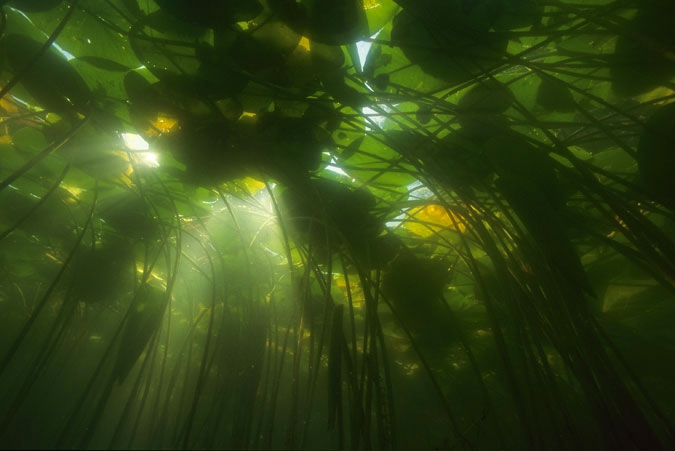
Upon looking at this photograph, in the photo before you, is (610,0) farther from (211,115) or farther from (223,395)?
(223,395)

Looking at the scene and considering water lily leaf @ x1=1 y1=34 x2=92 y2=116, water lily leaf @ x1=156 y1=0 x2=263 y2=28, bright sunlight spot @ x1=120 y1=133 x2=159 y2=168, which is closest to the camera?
water lily leaf @ x1=156 y1=0 x2=263 y2=28

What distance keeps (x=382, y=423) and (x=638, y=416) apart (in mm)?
581

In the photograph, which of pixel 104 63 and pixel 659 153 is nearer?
pixel 659 153

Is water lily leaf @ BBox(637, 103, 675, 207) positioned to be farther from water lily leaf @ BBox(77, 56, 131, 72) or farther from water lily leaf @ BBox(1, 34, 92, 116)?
water lily leaf @ BBox(1, 34, 92, 116)

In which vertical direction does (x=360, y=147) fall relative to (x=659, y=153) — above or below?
above

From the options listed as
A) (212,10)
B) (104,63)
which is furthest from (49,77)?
(212,10)

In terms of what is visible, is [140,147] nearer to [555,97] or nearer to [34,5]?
[34,5]

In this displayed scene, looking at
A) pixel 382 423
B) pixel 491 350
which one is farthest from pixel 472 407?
pixel 382 423

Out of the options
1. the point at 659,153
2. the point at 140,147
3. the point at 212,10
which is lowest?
the point at 659,153

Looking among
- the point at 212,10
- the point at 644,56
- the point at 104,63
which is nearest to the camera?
the point at 212,10

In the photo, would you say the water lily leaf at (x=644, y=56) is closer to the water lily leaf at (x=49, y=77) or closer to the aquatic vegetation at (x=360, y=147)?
the aquatic vegetation at (x=360, y=147)

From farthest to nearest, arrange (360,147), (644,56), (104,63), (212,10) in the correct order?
(360,147) < (104,63) < (644,56) < (212,10)

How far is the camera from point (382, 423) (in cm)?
92

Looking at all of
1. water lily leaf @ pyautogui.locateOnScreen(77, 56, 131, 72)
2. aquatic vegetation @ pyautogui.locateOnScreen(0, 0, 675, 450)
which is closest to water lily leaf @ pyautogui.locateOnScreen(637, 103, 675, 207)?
aquatic vegetation @ pyautogui.locateOnScreen(0, 0, 675, 450)
